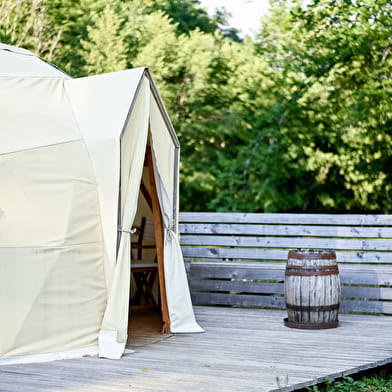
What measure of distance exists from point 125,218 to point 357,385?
2395mm

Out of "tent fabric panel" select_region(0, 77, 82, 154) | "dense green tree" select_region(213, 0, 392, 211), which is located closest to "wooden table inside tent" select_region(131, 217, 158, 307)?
"tent fabric panel" select_region(0, 77, 82, 154)

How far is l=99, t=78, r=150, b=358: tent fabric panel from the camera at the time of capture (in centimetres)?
581

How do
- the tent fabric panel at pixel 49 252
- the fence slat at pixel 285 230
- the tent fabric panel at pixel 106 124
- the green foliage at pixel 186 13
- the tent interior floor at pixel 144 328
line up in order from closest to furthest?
1. the tent fabric panel at pixel 49 252
2. the tent fabric panel at pixel 106 124
3. the tent interior floor at pixel 144 328
4. the fence slat at pixel 285 230
5. the green foliage at pixel 186 13

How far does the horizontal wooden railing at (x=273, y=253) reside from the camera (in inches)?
313

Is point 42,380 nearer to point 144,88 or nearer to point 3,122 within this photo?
point 3,122

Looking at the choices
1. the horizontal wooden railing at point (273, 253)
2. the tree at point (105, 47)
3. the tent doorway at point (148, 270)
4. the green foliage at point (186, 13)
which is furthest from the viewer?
the green foliage at point (186, 13)

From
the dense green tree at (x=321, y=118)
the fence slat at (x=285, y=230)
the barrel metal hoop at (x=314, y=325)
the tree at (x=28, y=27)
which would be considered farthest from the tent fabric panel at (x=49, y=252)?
the tree at (x=28, y=27)

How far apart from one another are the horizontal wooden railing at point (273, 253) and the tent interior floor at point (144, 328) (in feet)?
3.05

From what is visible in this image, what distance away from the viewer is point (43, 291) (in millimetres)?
5645

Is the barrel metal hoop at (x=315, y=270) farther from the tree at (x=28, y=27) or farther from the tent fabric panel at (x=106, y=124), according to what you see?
the tree at (x=28, y=27)

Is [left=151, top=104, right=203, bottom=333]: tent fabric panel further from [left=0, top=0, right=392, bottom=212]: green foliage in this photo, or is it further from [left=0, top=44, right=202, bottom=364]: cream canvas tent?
[left=0, top=0, right=392, bottom=212]: green foliage

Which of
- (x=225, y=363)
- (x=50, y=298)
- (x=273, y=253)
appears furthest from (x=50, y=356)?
(x=273, y=253)

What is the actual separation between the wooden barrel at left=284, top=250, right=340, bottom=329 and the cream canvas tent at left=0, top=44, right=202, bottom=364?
41.5 inches

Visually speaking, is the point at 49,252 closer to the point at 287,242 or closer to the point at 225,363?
the point at 225,363
